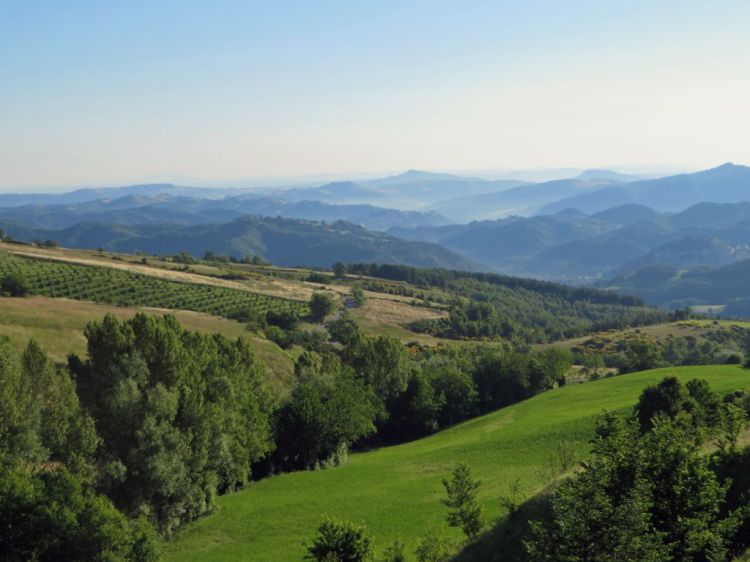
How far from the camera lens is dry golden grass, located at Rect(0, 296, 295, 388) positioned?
7194 cm

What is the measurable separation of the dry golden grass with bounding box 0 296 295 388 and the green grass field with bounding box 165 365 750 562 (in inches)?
1025

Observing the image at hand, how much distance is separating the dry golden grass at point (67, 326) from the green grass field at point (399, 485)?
26024mm

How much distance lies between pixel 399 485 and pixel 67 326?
54395 mm

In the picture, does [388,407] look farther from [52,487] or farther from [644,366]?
[52,487]

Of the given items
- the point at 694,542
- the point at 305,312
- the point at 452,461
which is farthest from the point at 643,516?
the point at 305,312

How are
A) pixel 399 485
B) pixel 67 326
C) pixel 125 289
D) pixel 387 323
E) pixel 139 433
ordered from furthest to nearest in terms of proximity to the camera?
pixel 387 323, pixel 125 289, pixel 67 326, pixel 399 485, pixel 139 433

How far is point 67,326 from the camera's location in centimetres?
7981

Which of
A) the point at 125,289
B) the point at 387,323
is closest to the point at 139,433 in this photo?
the point at 125,289

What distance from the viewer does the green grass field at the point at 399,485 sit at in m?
44.0

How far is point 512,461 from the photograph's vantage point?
5825 cm

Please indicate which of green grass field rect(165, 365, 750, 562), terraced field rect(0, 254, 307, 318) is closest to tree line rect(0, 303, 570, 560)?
green grass field rect(165, 365, 750, 562)

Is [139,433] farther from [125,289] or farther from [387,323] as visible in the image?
[387,323]

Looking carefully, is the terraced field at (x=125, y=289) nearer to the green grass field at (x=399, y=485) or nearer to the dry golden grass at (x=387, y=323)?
the dry golden grass at (x=387, y=323)

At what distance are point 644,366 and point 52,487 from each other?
346ft
